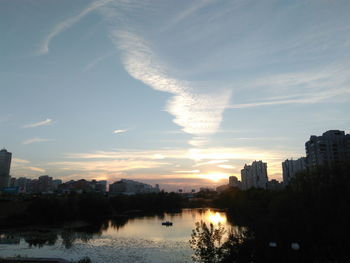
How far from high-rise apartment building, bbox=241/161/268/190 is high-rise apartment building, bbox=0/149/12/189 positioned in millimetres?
123985

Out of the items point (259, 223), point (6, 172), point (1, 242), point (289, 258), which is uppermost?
point (6, 172)

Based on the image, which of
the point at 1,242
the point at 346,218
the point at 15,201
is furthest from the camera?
the point at 15,201

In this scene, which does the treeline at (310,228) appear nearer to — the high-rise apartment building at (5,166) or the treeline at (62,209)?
the treeline at (62,209)

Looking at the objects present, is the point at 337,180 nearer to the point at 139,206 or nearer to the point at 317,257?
the point at 317,257

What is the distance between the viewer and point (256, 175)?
512 feet

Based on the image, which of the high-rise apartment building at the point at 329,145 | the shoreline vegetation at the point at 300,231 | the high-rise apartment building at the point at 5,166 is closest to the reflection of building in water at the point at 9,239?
the shoreline vegetation at the point at 300,231

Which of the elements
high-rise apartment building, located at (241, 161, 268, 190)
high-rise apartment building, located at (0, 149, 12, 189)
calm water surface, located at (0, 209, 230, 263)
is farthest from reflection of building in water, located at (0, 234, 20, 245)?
high-rise apartment building, located at (241, 161, 268, 190)

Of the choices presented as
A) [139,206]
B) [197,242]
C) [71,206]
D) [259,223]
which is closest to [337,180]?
[259,223]

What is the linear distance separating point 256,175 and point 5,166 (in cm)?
12849

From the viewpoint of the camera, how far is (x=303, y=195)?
20297mm

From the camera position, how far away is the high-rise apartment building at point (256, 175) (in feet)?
→ 498

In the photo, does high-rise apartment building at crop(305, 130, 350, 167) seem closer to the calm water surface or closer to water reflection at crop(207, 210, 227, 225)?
water reflection at crop(207, 210, 227, 225)

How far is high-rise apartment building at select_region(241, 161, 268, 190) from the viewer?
152 m

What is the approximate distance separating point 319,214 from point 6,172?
524 feet
